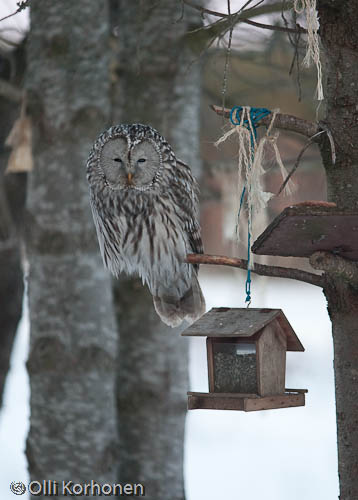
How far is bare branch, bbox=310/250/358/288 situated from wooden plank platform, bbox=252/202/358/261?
31mm

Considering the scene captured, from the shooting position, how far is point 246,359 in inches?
85.0

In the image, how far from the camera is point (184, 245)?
292 centimetres

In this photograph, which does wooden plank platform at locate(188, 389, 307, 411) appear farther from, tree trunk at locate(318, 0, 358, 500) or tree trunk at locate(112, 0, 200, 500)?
tree trunk at locate(112, 0, 200, 500)

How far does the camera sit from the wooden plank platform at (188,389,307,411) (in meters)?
1.97

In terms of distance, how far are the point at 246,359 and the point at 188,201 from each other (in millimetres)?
927

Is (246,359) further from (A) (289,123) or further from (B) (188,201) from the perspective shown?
(B) (188,201)

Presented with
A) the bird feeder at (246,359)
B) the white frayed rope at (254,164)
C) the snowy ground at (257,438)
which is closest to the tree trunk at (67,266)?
the snowy ground at (257,438)

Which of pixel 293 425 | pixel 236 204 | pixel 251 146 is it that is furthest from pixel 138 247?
pixel 293 425

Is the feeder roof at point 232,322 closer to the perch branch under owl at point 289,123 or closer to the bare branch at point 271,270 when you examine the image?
the bare branch at point 271,270

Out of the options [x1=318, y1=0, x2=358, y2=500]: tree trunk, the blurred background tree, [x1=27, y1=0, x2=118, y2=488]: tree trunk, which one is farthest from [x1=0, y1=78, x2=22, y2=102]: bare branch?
[x1=318, y1=0, x2=358, y2=500]: tree trunk

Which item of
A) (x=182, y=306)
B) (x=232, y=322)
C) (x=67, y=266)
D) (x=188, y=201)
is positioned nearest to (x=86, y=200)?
(x=67, y=266)

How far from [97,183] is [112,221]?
0.15m

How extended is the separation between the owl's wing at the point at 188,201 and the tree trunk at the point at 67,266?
84cm

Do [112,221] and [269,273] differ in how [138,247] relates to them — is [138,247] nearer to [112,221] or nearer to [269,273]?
[112,221]
